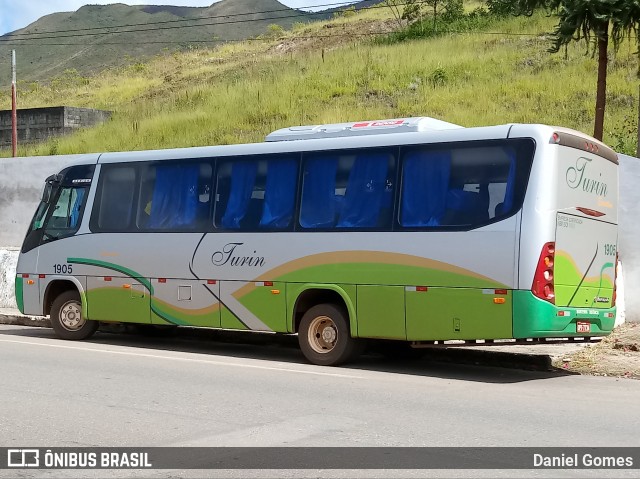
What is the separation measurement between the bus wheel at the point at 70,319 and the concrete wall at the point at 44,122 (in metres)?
25.1

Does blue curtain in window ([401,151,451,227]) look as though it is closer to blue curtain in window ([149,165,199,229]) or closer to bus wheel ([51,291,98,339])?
blue curtain in window ([149,165,199,229])

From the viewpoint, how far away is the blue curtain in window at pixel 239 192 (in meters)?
14.4

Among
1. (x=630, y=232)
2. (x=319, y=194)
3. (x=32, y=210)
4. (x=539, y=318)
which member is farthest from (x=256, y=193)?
(x=32, y=210)

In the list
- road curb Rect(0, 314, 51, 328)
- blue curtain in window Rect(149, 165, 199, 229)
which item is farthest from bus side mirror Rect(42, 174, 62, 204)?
road curb Rect(0, 314, 51, 328)

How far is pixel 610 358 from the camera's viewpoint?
13258 millimetres

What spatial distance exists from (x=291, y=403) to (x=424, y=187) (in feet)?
12.6

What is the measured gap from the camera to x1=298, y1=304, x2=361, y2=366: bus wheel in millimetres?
13312

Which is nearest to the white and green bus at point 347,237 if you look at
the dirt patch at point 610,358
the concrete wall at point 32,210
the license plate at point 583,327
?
the license plate at point 583,327

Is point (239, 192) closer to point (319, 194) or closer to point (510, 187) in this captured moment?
point (319, 194)

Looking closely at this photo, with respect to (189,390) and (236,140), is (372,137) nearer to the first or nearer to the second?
(189,390)

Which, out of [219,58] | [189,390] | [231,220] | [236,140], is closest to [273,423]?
[189,390]

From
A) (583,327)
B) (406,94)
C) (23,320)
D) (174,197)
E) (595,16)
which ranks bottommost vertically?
(23,320)

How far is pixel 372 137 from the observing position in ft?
43.8

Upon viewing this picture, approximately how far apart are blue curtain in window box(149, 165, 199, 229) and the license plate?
593cm
